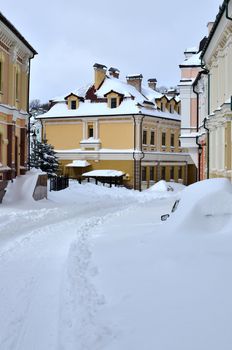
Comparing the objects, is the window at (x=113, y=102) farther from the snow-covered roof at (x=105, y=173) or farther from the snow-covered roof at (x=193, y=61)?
the snow-covered roof at (x=193, y=61)

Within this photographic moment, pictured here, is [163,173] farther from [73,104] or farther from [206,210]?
[206,210]

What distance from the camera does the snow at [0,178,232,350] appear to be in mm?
5305

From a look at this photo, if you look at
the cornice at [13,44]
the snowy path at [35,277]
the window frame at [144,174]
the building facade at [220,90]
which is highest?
the cornice at [13,44]

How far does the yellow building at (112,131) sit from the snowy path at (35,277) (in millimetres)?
26936

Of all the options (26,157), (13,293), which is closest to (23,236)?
(13,293)

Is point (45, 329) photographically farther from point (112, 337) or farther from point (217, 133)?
point (217, 133)

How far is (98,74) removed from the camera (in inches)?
1876

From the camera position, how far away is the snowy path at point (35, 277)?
5637 mm

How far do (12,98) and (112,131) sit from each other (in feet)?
71.4

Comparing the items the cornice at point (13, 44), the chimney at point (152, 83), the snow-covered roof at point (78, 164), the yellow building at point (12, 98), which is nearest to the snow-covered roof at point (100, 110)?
the snow-covered roof at point (78, 164)

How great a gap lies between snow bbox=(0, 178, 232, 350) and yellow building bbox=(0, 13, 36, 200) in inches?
418

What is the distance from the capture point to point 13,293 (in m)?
7.44

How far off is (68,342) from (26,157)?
22.3 meters

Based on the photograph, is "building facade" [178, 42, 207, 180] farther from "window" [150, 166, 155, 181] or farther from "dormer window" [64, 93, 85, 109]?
"dormer window" [64, 93, 85, 109]
